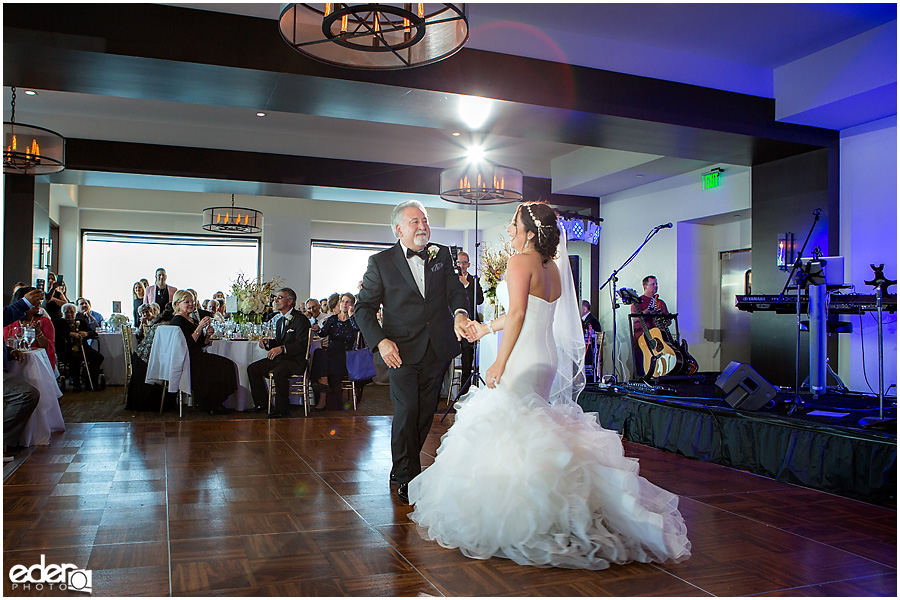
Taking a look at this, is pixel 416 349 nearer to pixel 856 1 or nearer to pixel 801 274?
pixel 801 274

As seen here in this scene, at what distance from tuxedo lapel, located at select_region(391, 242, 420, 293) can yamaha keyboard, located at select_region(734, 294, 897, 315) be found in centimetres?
393

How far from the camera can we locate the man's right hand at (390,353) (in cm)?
358

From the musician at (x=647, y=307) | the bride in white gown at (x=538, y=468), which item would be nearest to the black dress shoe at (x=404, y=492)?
the bride in white gown at (x=538, y=468)

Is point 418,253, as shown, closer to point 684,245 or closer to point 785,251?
point 785,251

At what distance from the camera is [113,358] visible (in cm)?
1023

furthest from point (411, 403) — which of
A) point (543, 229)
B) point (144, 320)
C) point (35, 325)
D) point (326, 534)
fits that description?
point (144, 320)

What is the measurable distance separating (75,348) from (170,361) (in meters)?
3.21

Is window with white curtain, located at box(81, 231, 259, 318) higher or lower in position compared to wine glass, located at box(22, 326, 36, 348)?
higher

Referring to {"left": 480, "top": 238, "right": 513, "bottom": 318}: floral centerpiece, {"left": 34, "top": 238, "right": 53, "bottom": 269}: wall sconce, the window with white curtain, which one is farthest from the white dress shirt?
the window with white curtain

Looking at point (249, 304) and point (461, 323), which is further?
point (249, 304)

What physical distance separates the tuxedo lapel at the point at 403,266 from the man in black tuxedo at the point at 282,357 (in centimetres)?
368

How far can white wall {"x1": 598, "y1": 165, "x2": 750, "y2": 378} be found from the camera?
9.95 metres

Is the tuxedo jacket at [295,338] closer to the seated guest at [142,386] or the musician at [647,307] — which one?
the seated guest at [142,386]

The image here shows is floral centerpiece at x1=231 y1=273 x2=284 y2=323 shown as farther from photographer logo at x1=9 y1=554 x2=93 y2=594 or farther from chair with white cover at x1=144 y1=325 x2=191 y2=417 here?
photographer logo at x1=9 y1=554 x2=93 y2=594
